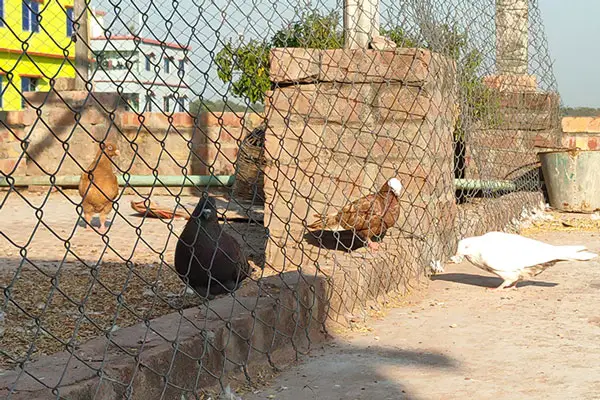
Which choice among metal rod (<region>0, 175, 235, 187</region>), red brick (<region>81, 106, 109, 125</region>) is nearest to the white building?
metal rod (<region>0, 175, 235, 187</region>)

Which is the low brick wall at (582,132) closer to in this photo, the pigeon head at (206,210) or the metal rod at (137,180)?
the metal rod at (137,180)

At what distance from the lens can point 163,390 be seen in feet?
9.30

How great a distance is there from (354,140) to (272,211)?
5.27 ft

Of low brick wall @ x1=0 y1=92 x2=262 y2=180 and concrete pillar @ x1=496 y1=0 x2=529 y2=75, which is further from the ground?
concrete pillar @ x1=496 y1=0 x2=529 y2=75

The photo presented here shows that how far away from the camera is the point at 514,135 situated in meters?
9.89

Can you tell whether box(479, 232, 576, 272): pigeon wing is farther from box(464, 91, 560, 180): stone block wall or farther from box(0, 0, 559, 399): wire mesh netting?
box(464, 91, 560, 180): stone block wall

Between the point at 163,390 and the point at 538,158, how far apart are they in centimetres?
823

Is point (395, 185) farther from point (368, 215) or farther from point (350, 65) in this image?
point (350, 65)

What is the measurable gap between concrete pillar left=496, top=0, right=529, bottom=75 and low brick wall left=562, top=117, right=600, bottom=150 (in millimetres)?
2185

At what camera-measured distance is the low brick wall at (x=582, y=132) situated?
449 inches

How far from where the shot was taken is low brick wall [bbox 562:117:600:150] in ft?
37.4

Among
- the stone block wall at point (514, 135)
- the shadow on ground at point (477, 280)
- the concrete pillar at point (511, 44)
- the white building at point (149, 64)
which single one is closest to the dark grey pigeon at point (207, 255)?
the white building at point (149, 64)

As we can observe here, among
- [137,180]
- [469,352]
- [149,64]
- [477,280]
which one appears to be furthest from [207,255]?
[137,180]

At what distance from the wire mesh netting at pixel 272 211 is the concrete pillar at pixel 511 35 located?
1.0 inches
